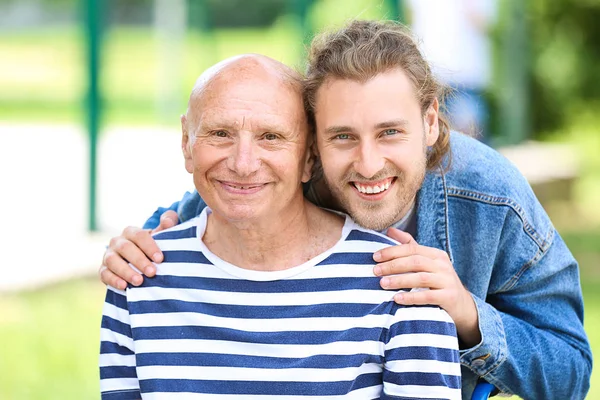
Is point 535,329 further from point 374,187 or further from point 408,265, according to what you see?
point 374,187

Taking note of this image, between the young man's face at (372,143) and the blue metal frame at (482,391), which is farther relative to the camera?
the blue metal frame at (482,391)

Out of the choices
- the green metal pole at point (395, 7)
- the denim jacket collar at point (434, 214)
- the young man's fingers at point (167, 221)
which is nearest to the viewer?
the denim jacket collar at point (434, 214)

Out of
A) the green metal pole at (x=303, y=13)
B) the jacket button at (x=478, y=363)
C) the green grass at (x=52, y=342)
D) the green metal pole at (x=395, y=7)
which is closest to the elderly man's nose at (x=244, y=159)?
the jacket button at (x=478, y=363)

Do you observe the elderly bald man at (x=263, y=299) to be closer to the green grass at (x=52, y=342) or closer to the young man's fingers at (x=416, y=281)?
the young man's fingers at (x=416, y=281)

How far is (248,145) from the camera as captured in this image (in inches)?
92.4

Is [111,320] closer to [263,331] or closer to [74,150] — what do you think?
[263,331]

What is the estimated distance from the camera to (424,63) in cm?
251

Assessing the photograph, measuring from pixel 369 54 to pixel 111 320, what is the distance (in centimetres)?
99

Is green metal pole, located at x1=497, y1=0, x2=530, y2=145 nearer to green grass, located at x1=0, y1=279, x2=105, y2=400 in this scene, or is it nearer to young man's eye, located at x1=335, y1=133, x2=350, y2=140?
green grass, located at x1=0, y1=279, x2=105, y2=400

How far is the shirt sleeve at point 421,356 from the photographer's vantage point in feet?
7.43

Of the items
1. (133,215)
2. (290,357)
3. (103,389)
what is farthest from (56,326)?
(290,357)

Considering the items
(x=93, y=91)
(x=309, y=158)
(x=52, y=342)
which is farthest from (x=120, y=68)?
(x=309, y=158)

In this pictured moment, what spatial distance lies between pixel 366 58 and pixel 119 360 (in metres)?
1.04

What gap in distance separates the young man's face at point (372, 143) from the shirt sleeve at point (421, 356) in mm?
286
